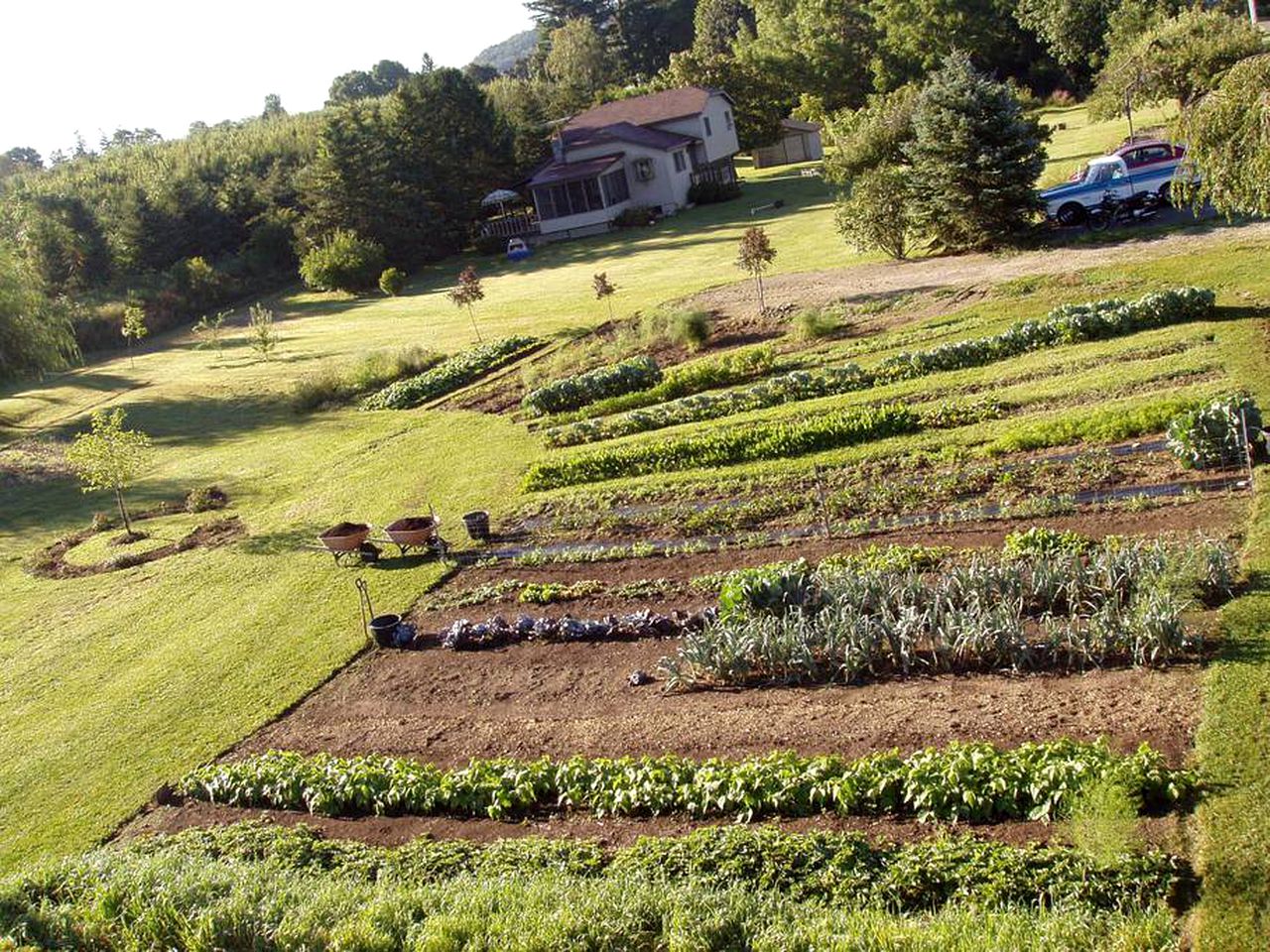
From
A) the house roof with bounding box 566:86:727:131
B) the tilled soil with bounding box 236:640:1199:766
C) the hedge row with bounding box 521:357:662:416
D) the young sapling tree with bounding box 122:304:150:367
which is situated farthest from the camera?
the house roof with bounding box 566:86:727:131

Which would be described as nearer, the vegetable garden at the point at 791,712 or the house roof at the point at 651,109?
the vegetable garden at the point at 791,712

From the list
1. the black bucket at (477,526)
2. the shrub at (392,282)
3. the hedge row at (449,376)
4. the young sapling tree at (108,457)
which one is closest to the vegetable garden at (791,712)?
the black bucket at (477,526)

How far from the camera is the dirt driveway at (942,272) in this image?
2281 cm

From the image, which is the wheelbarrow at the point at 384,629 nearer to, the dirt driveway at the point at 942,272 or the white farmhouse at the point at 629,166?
the dirt driveway at the point at 942,272

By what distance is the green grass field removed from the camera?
1277 cm

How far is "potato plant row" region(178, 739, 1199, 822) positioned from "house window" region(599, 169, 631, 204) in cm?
4294

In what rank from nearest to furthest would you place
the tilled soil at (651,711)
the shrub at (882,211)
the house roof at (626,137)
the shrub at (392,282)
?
the tilled soil at (651,711), the shrub at (882,211), the shrub at (392,282), the house roof at (626,137)

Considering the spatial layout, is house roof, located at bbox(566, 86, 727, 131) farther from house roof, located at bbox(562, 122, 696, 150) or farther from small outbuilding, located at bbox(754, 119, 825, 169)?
small outbuilding, located at bbox(754, 119, 825, 169)

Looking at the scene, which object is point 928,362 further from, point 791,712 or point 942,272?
point 791,712

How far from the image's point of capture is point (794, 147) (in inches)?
2389

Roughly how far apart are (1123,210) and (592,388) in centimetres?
1404

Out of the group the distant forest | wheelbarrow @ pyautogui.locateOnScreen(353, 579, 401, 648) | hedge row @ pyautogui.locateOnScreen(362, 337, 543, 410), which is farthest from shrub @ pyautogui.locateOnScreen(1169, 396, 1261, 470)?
the distant forest

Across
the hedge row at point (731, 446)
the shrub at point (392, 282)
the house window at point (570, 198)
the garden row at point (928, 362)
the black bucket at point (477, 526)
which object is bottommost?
the black bucket at point (477, 526)

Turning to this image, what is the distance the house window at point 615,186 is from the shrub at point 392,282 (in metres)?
10.8
